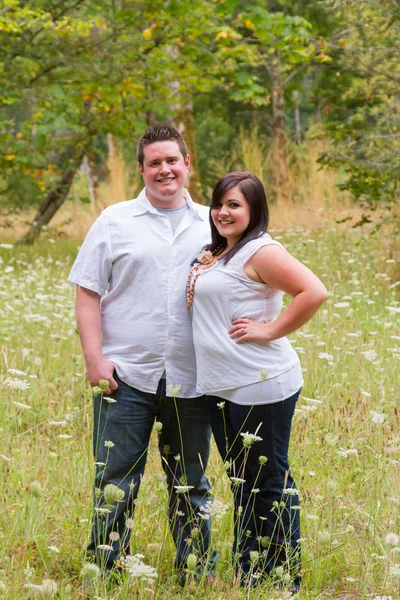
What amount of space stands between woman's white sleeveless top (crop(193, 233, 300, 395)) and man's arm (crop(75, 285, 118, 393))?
0.36 metres

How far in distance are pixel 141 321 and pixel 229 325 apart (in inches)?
14.6

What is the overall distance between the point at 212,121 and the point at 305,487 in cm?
2116

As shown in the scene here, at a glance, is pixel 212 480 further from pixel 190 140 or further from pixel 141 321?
pixel 190 140

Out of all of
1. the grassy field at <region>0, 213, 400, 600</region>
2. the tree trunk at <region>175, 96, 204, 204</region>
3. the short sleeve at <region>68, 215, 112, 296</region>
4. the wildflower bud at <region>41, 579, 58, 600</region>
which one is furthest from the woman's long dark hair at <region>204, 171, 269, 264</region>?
the tree trunk at <region>175, 96, 204, 204</region>

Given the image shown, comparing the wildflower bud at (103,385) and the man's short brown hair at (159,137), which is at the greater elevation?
the man's short brown hair at (159,137)

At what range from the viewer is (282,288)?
117 inches

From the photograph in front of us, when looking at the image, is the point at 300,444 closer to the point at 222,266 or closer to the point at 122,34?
the point at 222,266

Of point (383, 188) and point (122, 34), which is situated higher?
point (122, 34)

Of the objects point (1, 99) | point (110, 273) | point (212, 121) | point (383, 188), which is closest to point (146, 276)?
point (110, 273)

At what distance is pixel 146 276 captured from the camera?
320 centimetres

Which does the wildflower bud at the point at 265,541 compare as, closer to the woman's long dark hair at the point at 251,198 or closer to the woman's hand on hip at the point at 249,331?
the woman's hand on hip at the point at 249,331

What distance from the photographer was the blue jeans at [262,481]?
9.90 feet

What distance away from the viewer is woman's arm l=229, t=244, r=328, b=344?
2.94 m

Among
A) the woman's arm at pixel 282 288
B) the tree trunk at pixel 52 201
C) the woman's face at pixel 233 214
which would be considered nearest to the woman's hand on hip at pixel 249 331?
the woman's arm at pixel 282 288
